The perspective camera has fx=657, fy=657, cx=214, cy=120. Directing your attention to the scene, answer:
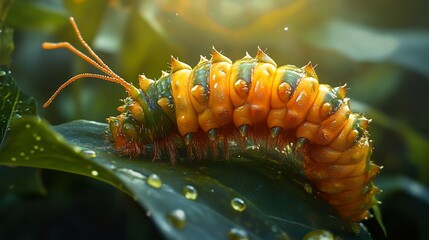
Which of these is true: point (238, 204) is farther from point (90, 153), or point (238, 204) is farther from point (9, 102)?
point (9, 102)

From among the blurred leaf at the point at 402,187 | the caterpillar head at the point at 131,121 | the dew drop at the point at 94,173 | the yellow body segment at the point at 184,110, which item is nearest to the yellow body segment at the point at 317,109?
the yellow body segment at the point at 184,110

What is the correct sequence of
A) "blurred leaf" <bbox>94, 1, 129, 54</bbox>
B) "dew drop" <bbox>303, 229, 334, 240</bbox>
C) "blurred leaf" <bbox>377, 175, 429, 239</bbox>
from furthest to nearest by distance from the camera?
"blurred leaf" <bbox>94, 1, 129, 54</bbox>, "blurred leaf" <bbox>377, 175, 429, 239</bbox>, "dew drop" <bbox>303, 229, 334, 240</bbox>

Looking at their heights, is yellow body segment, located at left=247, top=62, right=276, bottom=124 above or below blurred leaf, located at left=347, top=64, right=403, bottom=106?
above

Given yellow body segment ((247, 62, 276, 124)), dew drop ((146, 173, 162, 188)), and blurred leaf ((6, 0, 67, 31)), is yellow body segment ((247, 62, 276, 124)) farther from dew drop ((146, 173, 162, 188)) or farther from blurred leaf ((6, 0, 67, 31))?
blurred leaf ((6, 0, 67, 31))

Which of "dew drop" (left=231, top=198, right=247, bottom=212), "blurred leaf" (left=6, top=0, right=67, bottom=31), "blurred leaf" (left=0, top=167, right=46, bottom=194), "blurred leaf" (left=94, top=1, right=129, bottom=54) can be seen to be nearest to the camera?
"dew drop" (left=231, top=198, right=247, bottom=212)

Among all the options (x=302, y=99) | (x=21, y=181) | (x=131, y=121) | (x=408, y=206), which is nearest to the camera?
(x=302, y=99)

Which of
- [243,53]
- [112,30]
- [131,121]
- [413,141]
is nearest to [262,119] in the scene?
[131,121]

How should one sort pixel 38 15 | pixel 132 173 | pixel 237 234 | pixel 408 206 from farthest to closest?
pixel 408 206 → pixel 38 15 → pixel 132 173 → pixel 237 234

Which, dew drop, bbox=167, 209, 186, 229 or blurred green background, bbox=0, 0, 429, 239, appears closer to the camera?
dew drop, bbox=167, 209, 186, 229

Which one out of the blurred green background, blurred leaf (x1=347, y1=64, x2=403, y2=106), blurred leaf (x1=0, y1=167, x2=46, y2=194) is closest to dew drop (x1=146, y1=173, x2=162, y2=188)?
blurred leaf (x1=0, y1=167, x2=46, y2=194)
